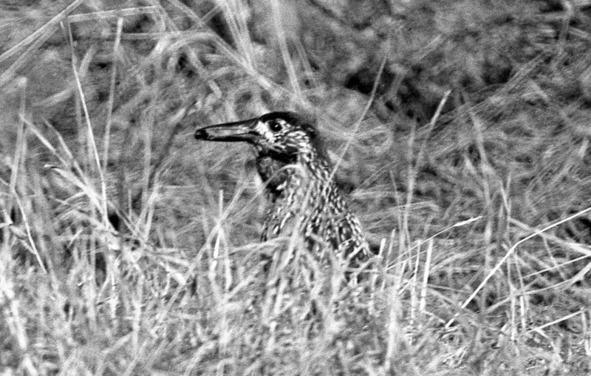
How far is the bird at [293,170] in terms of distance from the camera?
15.6ft

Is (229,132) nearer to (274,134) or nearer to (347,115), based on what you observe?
(274,134)

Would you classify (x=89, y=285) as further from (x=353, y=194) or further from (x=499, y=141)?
(x=499, y=141)

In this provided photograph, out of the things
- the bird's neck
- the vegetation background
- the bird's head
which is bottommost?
the vegetation background

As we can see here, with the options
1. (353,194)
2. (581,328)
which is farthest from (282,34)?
(581,328)

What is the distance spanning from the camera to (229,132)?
16.1 feet

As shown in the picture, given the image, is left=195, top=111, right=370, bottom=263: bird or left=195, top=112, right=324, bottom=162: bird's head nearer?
left=195, top=111, right=370, bottom=263: bird

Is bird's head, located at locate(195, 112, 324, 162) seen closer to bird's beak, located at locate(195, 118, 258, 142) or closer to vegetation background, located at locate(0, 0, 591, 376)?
bird's beak, located at locate(195, 118, 258, 142)

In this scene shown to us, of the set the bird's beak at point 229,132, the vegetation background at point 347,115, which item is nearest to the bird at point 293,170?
the bird's beak at point 229,132

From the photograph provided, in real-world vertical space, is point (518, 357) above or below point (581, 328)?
above

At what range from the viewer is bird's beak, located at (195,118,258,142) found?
489cm

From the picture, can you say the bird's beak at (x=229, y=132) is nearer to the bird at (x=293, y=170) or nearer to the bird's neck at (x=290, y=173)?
the bird at (x=293, y=170)

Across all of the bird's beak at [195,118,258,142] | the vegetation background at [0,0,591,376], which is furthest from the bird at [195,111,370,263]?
the vegetation background at [0,0,591,376]

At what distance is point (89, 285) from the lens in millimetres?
3824

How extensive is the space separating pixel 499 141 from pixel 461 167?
24 centimetres
